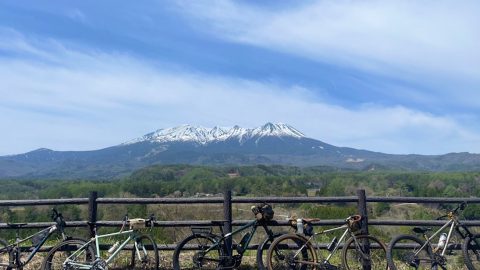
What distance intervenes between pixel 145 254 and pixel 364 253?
350cm

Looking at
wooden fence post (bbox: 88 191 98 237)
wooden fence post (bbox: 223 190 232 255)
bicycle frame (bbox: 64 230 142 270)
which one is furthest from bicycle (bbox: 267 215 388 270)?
wooden fence post (bbox: 88 191 98 237)

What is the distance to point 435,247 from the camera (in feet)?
26.5

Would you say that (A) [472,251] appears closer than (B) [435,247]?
No

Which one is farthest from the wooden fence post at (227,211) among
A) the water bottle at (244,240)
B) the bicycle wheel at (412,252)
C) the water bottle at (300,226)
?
the bicycle wheel at (412,252)

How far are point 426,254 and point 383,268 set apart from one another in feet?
2.54

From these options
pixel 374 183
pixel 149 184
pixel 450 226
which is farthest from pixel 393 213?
pixel 374 183

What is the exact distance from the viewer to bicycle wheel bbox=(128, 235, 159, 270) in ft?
25.5

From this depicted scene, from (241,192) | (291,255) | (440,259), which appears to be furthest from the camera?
(241,192)

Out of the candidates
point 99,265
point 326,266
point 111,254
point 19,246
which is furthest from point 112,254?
point 326,266

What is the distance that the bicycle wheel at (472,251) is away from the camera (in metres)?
7.79

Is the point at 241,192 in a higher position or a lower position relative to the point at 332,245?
lower

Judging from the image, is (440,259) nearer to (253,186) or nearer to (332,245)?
(332,245)

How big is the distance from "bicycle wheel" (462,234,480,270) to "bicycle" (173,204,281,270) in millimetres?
2971

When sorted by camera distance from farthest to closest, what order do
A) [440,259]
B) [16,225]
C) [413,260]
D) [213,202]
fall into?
[213,202] < [16,225] < [440,259] < [413,260]
